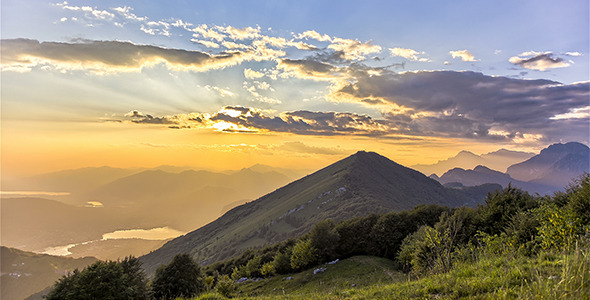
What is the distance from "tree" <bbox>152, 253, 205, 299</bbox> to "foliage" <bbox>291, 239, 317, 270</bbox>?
A: 36.4m

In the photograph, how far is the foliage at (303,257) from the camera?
2576 inches

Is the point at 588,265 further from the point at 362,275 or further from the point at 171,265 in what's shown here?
the point at 362,275

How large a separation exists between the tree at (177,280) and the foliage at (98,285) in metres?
4.18

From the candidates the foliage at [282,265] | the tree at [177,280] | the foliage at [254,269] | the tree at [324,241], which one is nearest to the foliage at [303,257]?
the tree at [324,241]

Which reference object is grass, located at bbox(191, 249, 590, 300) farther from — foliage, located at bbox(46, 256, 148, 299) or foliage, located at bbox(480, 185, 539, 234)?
foliage, located at bbox(480, 185, 539, 234)

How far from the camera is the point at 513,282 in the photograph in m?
9.52

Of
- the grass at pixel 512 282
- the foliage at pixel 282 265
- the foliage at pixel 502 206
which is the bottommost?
the foliage at pixel 282 265

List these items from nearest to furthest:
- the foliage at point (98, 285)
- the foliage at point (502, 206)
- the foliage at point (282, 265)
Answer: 1. the foliage at point (98, 285)
2. the foliage at point (502, 206)
3. the foliage at point (282, 265)

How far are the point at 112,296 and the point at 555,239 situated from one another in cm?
2934

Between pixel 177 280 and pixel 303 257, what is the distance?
40855mm

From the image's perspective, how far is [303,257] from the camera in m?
65.6

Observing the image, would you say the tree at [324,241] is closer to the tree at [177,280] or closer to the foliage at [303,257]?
the foliage at [303,257]

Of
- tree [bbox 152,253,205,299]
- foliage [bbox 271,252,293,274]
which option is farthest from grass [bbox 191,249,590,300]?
foliage [bbox 271,252,293,274]

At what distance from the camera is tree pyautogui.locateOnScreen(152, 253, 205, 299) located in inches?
1099
